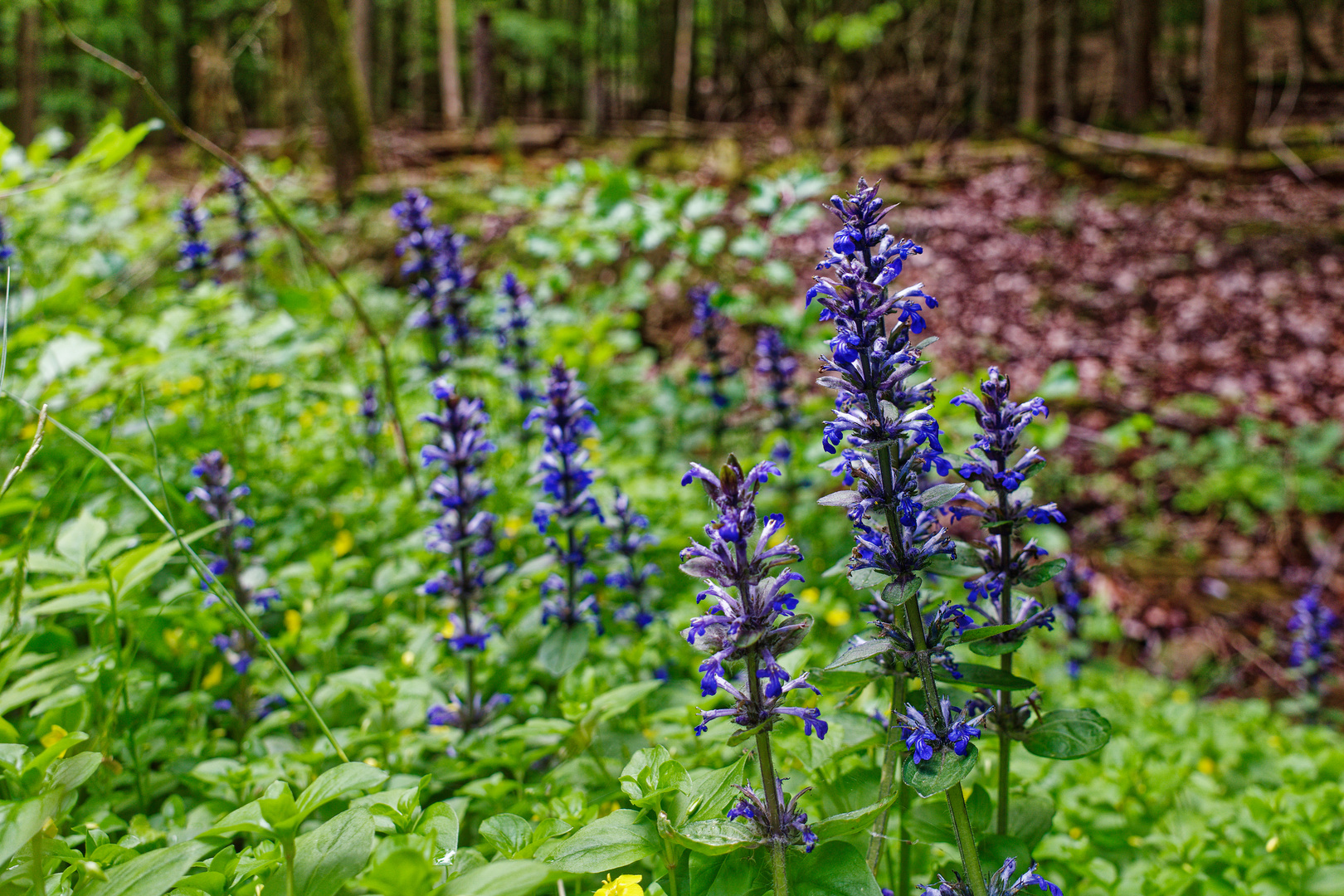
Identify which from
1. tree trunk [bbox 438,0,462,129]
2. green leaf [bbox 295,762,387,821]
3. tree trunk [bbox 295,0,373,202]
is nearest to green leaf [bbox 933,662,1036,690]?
green leaf [bbox 295,762,387,821]

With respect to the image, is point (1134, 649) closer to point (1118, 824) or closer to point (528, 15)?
point (1118, 824)

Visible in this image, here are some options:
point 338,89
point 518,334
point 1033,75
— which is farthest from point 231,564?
point 1033,75

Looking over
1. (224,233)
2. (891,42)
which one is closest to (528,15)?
(891,42)

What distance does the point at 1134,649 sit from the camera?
526cm

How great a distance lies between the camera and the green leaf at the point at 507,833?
1.31m

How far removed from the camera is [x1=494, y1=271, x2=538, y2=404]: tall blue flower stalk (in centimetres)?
394

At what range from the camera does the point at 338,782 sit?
4.05 feet

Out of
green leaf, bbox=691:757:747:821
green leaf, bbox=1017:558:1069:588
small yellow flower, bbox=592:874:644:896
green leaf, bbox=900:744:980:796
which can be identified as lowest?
small yellow flower, bbox=592:874:644:896

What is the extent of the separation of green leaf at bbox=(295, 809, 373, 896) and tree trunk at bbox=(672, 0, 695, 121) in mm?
17811

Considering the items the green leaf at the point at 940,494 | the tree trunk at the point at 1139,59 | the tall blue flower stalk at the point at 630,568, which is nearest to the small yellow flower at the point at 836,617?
the tall blue flower stalk at the point at 630,568

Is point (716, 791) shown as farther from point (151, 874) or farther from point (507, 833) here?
point (151, 874)

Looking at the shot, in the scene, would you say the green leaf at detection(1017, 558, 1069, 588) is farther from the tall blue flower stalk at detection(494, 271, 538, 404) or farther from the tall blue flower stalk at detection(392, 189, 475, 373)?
the tall blue flower stalk at detection(494, 271, 538, 404)

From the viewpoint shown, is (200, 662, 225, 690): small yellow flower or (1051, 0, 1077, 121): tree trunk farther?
(1051, 0, 1077, 121): tree trunk

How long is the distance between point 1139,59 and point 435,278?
56.1 ft
